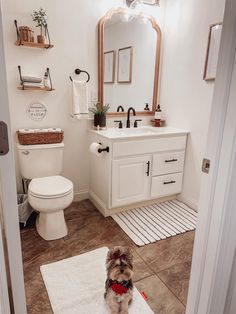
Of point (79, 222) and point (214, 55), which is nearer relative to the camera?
point (214, 55)

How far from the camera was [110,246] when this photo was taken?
1.99m

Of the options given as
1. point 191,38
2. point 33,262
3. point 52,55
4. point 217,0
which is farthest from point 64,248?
point 217,0

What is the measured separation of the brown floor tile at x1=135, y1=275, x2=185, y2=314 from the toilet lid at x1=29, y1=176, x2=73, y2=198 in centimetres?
91

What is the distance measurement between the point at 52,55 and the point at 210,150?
197cm

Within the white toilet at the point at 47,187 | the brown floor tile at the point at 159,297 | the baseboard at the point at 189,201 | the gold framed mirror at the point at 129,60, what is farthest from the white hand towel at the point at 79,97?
the brown floor tile at the point at 159,297

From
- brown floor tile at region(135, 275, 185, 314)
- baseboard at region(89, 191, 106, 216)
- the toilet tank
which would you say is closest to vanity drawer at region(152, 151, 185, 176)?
baseboard at region(89, 191, 106, 216)

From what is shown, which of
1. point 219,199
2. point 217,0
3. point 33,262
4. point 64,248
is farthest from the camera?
point 217,0

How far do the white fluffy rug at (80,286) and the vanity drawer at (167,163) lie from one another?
1.05 m

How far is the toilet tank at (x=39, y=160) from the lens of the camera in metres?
2.20

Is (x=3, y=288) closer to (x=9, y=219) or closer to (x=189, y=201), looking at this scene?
(x=9, y=219)

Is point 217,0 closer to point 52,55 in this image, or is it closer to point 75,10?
point 75,10

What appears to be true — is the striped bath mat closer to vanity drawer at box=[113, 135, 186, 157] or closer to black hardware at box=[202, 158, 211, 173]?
vanity drawer at box=[113, 135, 186, 157]

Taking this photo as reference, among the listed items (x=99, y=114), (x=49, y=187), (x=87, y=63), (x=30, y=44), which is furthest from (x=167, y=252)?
(x=30, y=44)

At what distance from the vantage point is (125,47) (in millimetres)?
2582
